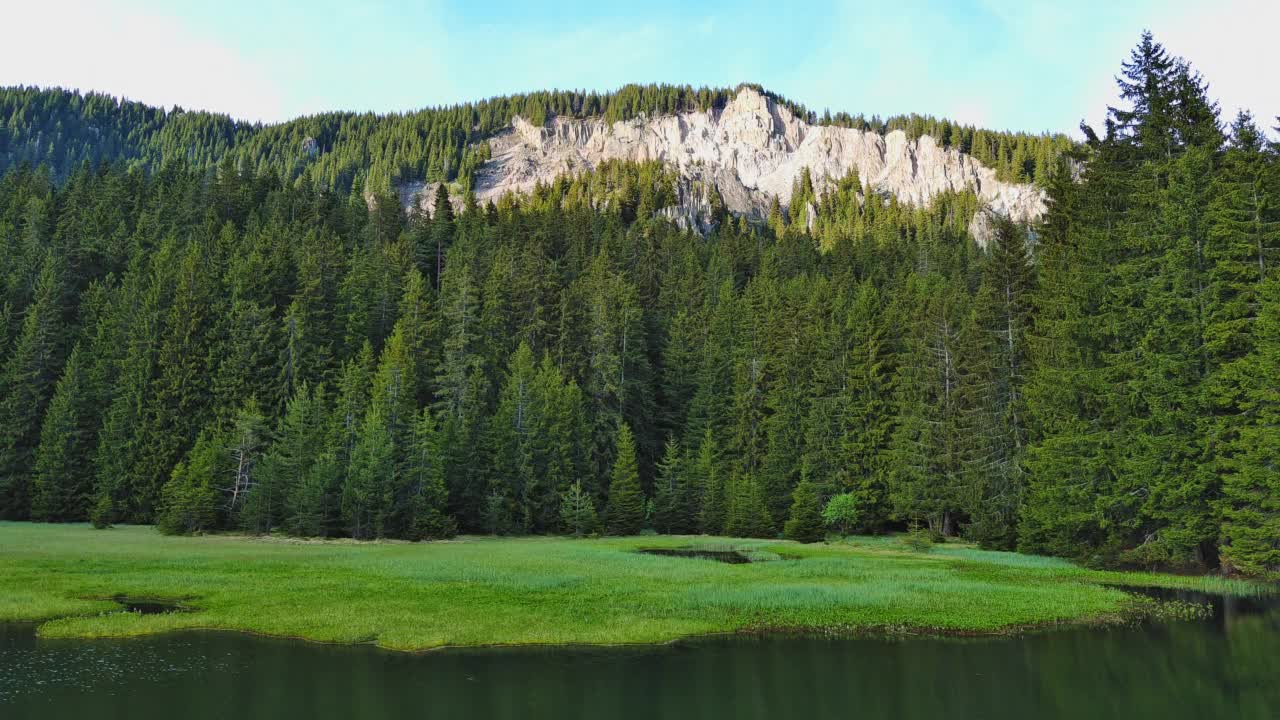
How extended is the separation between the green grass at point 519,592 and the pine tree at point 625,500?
2200 centimetres

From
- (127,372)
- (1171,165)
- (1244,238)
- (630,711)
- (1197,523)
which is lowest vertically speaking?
(630,711)

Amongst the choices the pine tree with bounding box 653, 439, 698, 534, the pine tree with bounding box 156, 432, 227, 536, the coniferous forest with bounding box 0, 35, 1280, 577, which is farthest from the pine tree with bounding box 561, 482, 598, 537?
the pine tree with bounding box 156, 432, 227, 536

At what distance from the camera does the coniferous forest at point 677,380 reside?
41.2 metres

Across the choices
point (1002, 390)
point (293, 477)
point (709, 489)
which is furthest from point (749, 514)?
point (293, 477)

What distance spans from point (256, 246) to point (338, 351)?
50.7 ft

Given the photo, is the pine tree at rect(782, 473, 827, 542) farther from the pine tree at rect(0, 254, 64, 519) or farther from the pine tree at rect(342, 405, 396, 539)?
the pine tree at rect(0, 254, 64, 519)

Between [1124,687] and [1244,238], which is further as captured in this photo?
[1244,238]

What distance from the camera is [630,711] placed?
16.6 meters

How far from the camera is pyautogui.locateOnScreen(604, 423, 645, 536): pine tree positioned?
68000 millimetres

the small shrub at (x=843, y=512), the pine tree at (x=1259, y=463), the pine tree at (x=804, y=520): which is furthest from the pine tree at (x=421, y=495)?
the pine tree at (x=1259, y=463)

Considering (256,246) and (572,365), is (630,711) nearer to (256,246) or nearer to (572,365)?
(572,365)

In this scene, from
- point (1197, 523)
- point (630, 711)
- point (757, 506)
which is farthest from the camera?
point (757, 506)

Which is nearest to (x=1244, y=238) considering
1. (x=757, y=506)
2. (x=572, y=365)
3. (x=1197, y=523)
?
(x=1197, y=523)

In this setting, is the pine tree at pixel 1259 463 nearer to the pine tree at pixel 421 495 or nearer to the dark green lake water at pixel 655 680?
the dark green lake water at pixel 655 680
